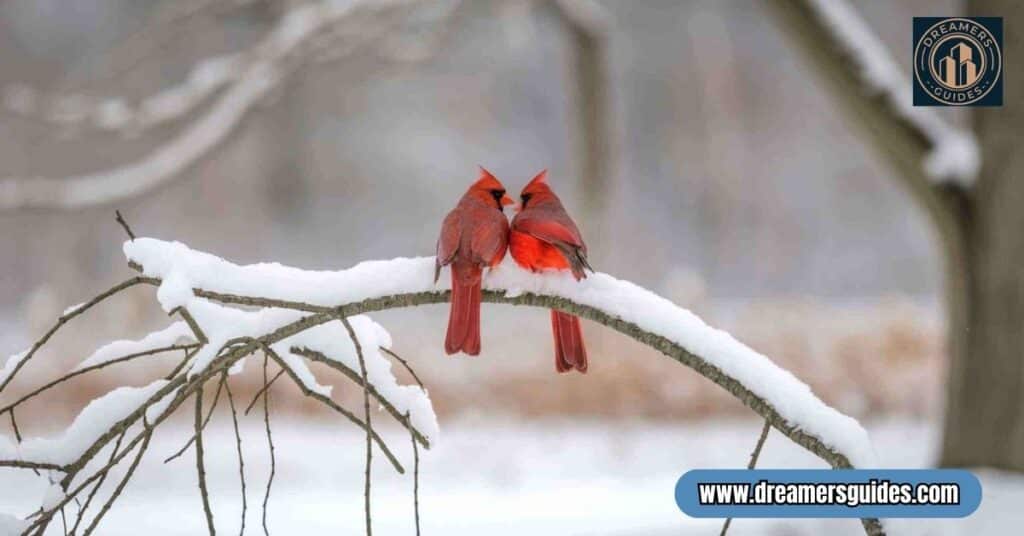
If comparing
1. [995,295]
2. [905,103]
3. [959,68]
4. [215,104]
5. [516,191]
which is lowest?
[995,295]

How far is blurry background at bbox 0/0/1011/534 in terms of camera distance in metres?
2.11

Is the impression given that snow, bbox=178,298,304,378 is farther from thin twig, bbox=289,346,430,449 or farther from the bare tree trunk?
the bare tree trunk

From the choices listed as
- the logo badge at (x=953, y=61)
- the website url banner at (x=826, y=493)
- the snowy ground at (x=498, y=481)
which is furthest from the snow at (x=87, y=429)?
the logo badge at (x=953, y=61)

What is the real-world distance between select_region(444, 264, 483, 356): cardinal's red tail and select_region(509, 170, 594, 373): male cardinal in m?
0.04

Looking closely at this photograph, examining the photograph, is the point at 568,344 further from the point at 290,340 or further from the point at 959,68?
the point at 959,68

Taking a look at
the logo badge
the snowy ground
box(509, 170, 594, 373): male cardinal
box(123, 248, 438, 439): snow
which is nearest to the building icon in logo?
the logo badge

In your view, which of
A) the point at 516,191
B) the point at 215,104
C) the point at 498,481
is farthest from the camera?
the point at 516,191

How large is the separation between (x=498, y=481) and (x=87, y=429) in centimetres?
140

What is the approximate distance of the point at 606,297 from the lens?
586 mm

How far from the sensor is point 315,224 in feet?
17.4

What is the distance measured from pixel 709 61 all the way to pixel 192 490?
15.5ft

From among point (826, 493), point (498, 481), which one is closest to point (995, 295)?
point (498, 481)

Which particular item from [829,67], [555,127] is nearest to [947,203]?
[829,67]

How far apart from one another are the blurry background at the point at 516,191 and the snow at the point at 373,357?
0.47 m
